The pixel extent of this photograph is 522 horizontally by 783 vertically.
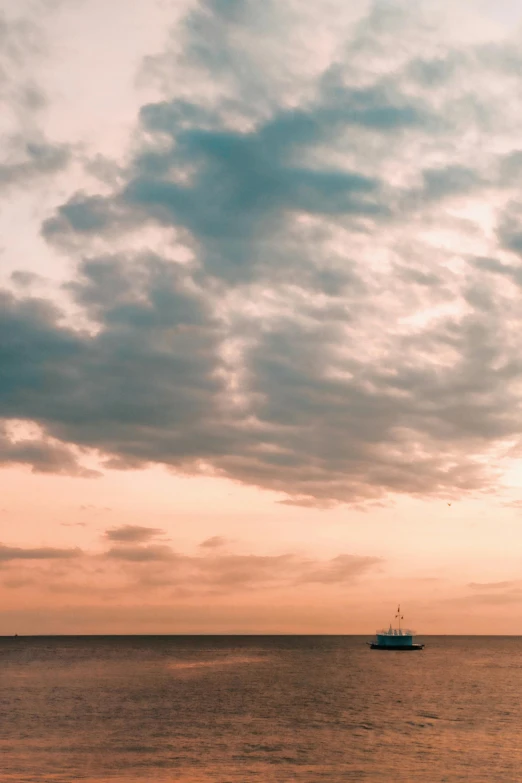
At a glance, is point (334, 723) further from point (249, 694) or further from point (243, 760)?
point (249, 694)

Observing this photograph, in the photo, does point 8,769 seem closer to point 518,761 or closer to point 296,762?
point 296,762

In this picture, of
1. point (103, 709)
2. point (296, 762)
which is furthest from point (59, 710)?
point (296, 762)

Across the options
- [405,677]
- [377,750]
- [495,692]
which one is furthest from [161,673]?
[377,750]

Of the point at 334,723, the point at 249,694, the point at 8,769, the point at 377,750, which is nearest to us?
the point at 8,769

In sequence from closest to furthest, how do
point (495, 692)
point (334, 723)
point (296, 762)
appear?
point (296, 762) → point (334, 723) → point (495, 692)

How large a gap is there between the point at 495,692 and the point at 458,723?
52469 mm

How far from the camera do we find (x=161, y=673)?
196 meters

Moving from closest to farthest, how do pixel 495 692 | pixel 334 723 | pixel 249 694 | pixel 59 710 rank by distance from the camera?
pixel 334 723 → pixel 59 710 → pixel 249 694 → pixel 495 692

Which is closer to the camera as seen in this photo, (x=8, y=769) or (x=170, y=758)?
(x=8, y=769)

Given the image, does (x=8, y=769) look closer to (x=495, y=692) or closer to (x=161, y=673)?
(x=495, y=692)

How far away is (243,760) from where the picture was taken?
73875 millimetres

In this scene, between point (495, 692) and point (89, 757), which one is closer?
point (89, 757)

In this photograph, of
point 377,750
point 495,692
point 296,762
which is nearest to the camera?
point 296,762

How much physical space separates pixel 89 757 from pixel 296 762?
1957 cm
